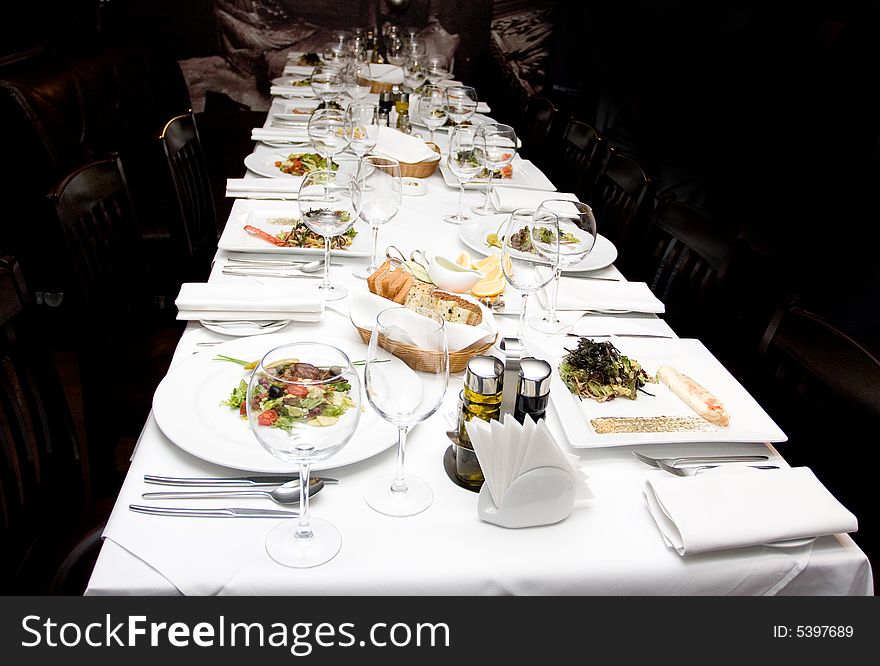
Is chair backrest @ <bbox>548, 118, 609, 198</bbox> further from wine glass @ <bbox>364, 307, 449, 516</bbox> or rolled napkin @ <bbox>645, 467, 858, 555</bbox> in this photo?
wine glass @ <bbox>364, 307, 449, 516</bbox>

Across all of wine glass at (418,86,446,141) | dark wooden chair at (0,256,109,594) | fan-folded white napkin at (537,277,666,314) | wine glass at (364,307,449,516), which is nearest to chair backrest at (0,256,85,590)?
dark wooden chair at (0,256,109,594)

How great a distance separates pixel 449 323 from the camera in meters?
1.38

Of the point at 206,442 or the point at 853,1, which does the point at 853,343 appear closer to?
the point at 206,442

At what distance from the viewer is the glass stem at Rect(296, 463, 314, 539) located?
941mm

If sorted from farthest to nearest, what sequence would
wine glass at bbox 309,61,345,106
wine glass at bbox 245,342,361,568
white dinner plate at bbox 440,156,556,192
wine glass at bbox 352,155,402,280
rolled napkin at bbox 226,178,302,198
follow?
1. wine glass at bbox 309,61,345,106
2. white dinner plate at bbox 440,156,556,192
3. rolled napkin at bbox 226,178,302,198
4. wine glass at bbox 352,155,402,280
5. wine glass at bbox 245,342,361,568

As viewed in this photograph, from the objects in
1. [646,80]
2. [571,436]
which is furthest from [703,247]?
[646,80]

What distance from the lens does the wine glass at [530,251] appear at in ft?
4.97

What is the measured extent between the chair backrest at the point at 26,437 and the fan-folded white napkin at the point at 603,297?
1.01 m

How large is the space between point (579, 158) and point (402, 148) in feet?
3.61

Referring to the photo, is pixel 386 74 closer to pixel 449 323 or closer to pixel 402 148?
pixel 402 148

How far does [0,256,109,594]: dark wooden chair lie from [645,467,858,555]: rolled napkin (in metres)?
0.85

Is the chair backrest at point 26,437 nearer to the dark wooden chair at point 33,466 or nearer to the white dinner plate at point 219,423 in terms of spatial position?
the dark wooden chair at point 33,466
